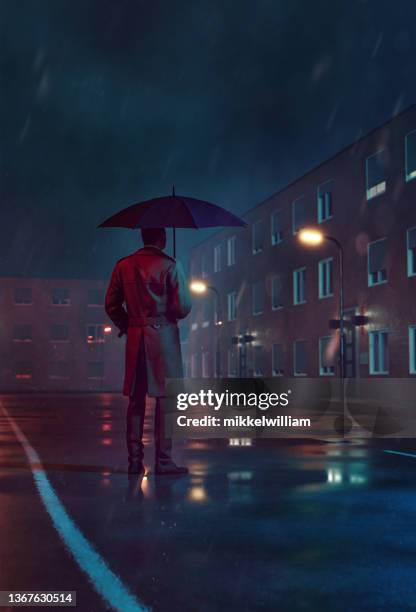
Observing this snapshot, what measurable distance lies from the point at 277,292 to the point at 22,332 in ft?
153

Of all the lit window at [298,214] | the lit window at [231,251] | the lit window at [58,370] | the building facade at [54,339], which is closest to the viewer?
the lit window at [298,214]

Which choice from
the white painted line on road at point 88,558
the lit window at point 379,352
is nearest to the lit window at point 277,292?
the lit window at point 379,352

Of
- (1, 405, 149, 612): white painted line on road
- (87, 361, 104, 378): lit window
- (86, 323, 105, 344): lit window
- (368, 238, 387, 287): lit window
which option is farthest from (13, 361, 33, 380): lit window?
(1, 405, 149, 612): white painted line on road

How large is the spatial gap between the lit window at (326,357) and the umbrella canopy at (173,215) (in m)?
31.3

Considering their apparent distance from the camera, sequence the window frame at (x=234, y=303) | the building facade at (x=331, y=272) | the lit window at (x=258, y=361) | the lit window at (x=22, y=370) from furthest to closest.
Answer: the lit window at (x=22, y=370) < the window frame at (x=234, y=303) < the lit window at (x=258, y=361) < the building facade at (x=331, y=272)

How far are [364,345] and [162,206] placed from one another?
28343 mm

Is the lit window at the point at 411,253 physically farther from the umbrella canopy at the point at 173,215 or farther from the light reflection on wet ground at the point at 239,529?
the umbrella canopy at the point at 173,215

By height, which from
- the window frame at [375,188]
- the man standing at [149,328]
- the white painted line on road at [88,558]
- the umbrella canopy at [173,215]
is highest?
the window frame at [375,188]

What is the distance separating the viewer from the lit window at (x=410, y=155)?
33.0 metres

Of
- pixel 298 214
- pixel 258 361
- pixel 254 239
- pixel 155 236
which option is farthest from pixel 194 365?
pixel 155 236

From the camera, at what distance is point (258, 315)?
167 feet

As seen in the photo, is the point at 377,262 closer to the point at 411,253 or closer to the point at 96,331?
the point at 411,253

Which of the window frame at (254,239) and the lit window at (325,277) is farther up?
A: the window frame at (254,239)

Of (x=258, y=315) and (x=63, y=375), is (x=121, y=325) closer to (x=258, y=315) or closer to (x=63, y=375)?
(x=258, y=315)
